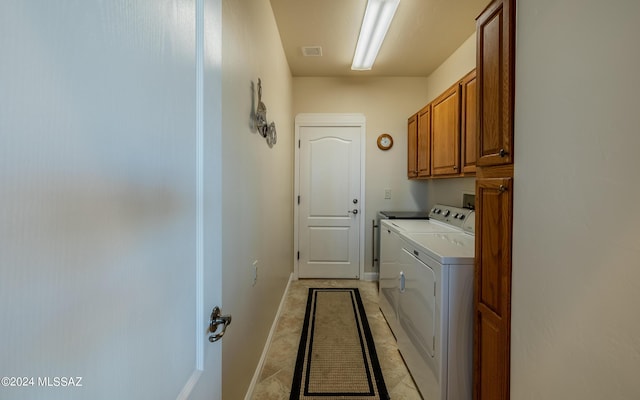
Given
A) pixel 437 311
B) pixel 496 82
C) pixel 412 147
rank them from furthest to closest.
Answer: pixel 412 147 < pixel 437 311 < pixel 496 82

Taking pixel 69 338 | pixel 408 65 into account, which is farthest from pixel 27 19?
pixel 408 65

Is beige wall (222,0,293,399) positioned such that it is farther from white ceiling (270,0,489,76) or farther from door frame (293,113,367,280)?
door frame (293,113,367,280)

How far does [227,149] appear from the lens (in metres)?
1.25

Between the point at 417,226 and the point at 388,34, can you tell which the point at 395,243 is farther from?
the point at 388,34

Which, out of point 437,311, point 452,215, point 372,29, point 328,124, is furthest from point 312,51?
point 437,311

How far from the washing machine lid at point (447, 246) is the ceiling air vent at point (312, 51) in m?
2.17

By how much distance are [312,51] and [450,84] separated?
158 cm

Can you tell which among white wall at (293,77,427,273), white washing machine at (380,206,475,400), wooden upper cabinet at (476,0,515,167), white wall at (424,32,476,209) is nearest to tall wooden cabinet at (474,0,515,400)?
wooden upper cabinet at (476,0,515,167)

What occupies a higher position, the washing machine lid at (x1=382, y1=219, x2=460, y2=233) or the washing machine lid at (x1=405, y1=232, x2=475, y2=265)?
the washing machine lid at (x1=382, y1=219, x2=460, y2=233)

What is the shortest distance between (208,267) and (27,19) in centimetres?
54

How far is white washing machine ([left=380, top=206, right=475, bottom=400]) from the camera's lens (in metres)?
1.41

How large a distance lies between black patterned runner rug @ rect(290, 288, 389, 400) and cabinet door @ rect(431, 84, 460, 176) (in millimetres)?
1627

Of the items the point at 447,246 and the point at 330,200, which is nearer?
the point at 447,246

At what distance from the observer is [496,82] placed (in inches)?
44.0
